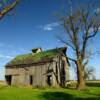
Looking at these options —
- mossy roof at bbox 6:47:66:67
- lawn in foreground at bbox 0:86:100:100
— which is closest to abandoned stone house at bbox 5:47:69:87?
mossy roof at bbox 6:47:66:67

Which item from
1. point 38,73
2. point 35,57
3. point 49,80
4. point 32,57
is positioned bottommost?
point 49,80

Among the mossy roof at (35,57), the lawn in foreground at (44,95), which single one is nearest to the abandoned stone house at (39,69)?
the mossy roof at (35,57)

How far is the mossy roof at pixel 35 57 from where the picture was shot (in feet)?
149

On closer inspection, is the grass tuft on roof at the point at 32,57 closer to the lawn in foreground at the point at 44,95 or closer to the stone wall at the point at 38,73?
the stone wall at the point at 38,73

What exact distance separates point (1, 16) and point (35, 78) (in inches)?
1411

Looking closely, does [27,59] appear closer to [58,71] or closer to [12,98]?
[58,71]

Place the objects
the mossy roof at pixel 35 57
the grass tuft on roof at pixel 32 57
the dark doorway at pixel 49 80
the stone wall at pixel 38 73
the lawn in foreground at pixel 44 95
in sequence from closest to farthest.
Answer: the lawn in foreground at pixel 44 95
the dark doorway at pixel 49 80
the stone wall at pixel 38 73
the mossy roof at pixel 35 57
the grass tuft on roof at pixel 32 57

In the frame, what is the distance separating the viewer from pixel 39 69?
45062 millimetres

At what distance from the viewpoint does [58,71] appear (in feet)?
148

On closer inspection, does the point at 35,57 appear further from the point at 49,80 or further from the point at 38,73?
the point at 49,80

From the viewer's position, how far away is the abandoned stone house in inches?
1730

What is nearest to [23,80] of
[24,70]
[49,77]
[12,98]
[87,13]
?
[24,70]

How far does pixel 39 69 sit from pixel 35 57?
406 centimetres

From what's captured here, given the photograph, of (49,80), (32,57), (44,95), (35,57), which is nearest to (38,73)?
(49,80)
